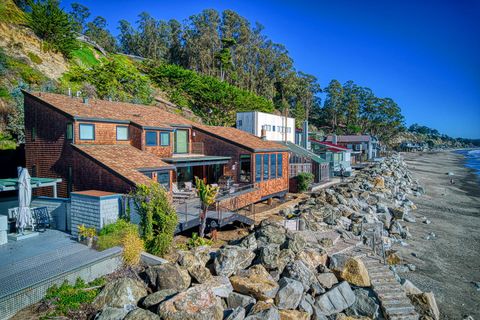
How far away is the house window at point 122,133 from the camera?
773 inches

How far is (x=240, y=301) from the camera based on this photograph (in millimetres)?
9656

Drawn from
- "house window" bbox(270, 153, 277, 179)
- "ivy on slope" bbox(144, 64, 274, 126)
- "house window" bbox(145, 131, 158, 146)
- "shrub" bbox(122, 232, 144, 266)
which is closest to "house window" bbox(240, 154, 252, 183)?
"house window" bbox(270, 153, 277, 179)

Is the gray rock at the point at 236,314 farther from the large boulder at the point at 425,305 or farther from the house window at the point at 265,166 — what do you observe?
the house window at the point at 265,166

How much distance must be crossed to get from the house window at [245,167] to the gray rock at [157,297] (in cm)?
1440

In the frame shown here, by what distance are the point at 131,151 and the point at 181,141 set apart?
6.45m

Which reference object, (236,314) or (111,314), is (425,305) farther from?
(111,314)

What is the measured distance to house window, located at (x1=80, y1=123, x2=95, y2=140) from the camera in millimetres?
17352

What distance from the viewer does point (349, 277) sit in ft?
39.2

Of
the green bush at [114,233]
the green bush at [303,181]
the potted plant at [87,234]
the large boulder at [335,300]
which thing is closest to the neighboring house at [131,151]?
the green bush at [114,233]

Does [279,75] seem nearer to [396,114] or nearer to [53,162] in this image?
[396,114]

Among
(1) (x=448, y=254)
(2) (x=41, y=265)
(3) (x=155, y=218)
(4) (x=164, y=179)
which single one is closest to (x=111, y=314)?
(2) (x=41, y=265)

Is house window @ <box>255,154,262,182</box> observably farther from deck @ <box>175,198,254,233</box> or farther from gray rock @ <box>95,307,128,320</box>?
gray rock @ <box>95,307,128,320</box>

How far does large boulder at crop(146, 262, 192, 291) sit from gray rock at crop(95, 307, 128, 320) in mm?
1621

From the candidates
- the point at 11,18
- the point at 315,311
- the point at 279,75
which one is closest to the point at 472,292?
the point at 315,311
